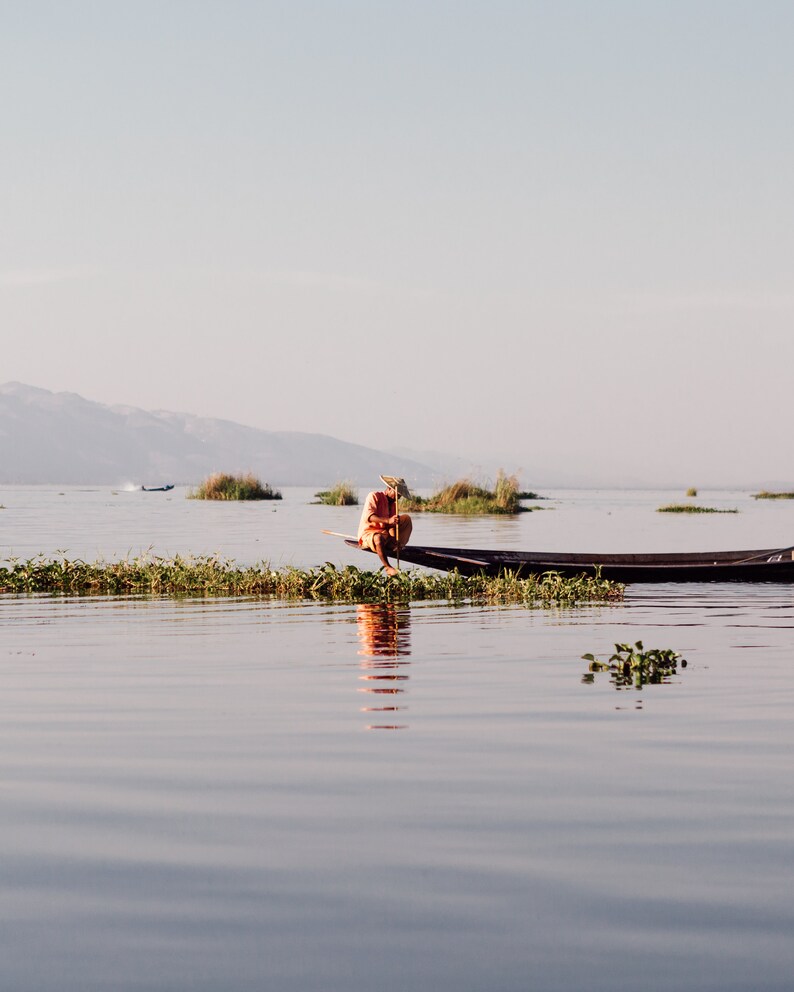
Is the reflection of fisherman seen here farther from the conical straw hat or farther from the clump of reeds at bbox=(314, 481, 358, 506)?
the clump of reeds at bbox=(314, 481, 358, 506)

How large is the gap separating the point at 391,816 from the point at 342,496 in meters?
63.1

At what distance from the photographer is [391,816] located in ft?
21.2

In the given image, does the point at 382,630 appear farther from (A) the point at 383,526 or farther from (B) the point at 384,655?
(A) the point at 383,526

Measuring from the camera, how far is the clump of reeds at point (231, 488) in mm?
72812

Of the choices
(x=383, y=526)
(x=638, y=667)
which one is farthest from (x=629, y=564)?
(x=638, y=667)

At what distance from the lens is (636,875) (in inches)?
214

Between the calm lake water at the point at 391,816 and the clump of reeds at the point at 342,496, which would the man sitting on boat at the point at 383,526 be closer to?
the calm lake water at the point at 391,816

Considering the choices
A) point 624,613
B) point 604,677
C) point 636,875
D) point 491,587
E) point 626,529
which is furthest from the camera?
point 626,529

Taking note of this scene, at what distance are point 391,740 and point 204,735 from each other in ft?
4.03

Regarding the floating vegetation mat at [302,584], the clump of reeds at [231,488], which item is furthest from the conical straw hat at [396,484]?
the clump of reeds at [231,488]

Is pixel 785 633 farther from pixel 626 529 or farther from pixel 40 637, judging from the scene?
pixel 626 529

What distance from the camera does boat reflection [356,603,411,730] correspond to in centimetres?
959

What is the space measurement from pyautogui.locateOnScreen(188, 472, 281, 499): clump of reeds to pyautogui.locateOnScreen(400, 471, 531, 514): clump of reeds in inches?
646

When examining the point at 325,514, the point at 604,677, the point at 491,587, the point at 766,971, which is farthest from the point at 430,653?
the point at 325,514
